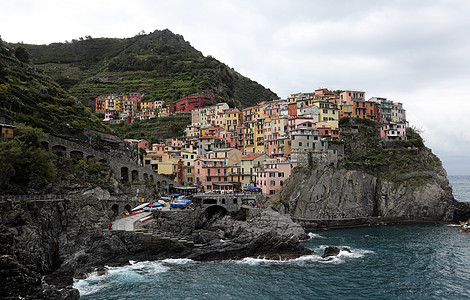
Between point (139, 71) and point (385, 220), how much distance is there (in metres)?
135

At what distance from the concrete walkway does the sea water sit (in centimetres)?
622

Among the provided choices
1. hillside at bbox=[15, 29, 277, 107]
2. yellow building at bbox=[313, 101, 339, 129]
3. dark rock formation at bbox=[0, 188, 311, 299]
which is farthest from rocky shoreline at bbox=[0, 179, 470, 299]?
hillside at bbox=[15, 29, 277, 107]

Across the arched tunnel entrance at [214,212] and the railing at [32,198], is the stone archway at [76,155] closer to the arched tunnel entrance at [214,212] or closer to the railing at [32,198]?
the railing at [32,198]

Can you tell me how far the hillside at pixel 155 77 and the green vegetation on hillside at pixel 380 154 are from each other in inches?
2388

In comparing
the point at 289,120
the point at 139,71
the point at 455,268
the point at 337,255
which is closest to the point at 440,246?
the point at 455,268

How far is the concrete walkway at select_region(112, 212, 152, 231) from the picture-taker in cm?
4672

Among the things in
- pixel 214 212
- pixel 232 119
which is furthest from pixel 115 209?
pixel 232 119

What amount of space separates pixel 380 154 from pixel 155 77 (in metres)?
110

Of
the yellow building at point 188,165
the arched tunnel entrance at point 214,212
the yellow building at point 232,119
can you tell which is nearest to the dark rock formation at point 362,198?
the arched tunnel entrance at point 214,212

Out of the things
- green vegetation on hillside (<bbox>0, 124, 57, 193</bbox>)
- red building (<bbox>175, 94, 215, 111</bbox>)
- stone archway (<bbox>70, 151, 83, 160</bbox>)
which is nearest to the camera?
green vegetation on hillside (<bbox>0, 124, 57, 193</bbox>)

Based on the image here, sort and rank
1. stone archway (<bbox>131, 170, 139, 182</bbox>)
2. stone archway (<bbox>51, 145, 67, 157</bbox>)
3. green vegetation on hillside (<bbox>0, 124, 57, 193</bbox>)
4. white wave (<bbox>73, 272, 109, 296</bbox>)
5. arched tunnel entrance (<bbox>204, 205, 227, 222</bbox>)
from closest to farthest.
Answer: white wave (<bbox>73, 272, 109, 296</bbox>) < green vegetation on hillside (<bbox>0, 124, 57, 193</bbox>) < stone archway (<bbox>51, 145, 67, 157</bbox>) < arched tunnel entrance (<bbox>204, 205, 227, 222</bbox>) < stone archway (<bbox>131, 170, 139, 182</bbox>)

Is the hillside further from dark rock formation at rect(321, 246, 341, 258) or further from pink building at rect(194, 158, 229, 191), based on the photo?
dark rock formation at rect(321, 246, 341, 258)

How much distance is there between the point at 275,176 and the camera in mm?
73875

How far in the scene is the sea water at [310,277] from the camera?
34094 mm
